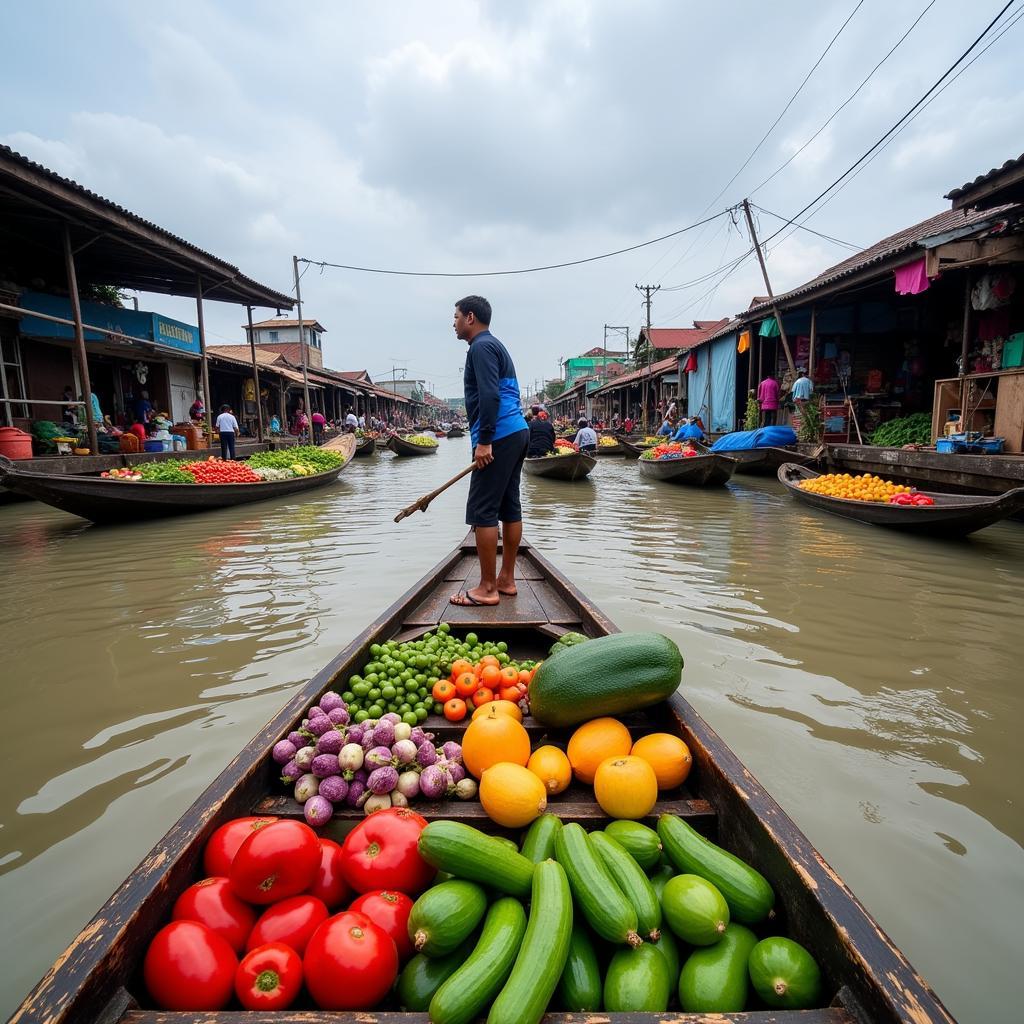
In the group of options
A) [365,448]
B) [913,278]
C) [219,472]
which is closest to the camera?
[913,278]

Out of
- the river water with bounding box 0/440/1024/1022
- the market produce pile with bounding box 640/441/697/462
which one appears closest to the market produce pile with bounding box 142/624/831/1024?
the river water with bounding box 0/440/1024/1022

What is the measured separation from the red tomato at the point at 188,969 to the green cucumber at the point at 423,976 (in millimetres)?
339

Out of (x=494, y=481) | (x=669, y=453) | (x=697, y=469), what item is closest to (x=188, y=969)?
(x=494, y=481)

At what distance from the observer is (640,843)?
4.93 ft

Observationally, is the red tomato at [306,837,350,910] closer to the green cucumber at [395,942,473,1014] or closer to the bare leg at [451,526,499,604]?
the green cucumber at [395,942,473,1014]

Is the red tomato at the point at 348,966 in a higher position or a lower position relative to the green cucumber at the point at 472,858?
lower

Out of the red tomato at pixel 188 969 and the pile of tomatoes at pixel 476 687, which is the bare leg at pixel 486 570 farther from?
the red tomato at pixel 188 969

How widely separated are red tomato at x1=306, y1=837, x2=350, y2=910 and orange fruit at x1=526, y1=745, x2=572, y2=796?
63cm

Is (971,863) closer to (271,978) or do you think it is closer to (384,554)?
(271,978)

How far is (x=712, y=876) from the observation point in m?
1.36

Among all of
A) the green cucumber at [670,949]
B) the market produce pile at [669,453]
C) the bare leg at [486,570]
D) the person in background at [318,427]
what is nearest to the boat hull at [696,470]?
the market produce pile at [669,453]

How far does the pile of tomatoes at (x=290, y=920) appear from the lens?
1.12 metres

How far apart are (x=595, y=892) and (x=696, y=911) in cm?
22

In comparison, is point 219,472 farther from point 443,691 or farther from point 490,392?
point 443,691
